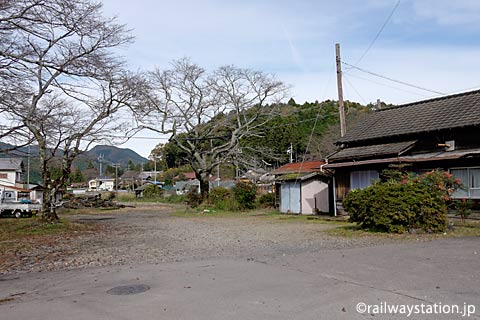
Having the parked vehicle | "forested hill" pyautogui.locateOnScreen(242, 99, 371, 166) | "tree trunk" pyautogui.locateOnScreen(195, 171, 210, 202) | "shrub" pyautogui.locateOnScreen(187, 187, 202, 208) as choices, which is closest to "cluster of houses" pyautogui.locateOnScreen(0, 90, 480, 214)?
"shrub" pyautogui.locateOnScreen(187, 187, 202, 208)

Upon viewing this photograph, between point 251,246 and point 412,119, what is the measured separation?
42.2ft

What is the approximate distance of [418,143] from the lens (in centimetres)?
1947

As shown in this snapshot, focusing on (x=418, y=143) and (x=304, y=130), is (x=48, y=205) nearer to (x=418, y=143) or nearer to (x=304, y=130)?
(x=418, y=143)

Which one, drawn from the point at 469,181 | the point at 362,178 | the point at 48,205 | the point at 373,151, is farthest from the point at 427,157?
the point at 48,205

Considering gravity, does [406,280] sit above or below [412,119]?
below

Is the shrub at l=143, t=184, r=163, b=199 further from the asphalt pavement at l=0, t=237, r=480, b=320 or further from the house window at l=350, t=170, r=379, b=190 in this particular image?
the asphalt pavement at l=0, t=237, r=480, b=320

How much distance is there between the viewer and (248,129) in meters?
38.7

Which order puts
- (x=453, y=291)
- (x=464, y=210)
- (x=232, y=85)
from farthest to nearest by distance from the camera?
(x=232, y=85), (x=464, y=210), (x=453, y=291)

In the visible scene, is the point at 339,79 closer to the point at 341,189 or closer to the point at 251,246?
the point at 341,189

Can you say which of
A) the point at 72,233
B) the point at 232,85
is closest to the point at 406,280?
the point at 72,233

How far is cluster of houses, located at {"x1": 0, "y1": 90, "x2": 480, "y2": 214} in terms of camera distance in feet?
57.3

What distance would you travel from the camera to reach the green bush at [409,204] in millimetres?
13562

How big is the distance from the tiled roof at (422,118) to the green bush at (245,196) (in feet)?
36.1

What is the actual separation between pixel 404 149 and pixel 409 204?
5.81 m
